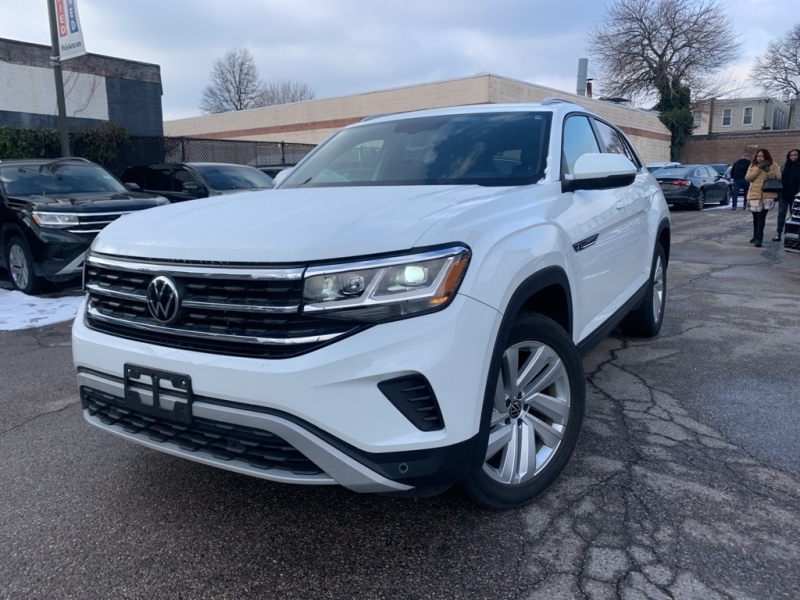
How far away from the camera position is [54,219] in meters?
7.61

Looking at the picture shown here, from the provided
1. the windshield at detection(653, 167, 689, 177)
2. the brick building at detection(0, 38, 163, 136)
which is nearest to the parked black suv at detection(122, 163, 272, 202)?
the brick building at detection(0, 38, 163, 136)

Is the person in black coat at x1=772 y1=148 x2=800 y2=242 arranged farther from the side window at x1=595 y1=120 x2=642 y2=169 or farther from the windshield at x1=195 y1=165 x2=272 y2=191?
the windshield at x1=195 y1=165 x2=272 y2=191

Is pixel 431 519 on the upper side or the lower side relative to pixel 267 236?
lower

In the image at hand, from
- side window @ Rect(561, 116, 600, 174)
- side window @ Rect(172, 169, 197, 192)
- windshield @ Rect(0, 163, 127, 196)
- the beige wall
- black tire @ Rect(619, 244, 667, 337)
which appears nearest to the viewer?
side window @ Rect(561, 116, 600, 174)

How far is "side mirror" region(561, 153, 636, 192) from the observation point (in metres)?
3.21

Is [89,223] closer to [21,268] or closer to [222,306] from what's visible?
[21,268]

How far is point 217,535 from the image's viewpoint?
8.77 ft

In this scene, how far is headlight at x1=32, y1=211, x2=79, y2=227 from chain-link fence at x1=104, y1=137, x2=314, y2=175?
9470 millimetres

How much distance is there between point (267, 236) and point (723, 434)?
2740mm

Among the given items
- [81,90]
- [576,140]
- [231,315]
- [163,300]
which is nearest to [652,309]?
[576,140]

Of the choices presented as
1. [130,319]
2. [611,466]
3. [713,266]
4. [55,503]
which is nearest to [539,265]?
[611,466]

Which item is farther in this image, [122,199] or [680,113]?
[680,113]

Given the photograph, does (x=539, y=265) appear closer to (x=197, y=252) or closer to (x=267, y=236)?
(x=267, y=236)

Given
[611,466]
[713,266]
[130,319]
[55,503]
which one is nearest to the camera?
[130,319]
